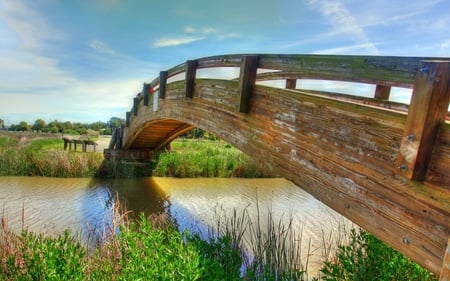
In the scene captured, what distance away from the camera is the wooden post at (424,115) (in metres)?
1.88

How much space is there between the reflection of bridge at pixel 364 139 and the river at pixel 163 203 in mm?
1913

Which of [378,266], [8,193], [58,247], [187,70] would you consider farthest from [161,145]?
[378,266]

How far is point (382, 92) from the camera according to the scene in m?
3.52

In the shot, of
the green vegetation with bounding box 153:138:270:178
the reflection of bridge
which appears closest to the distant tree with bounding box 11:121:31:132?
the green vegetation with bounding box 153:138:270:178

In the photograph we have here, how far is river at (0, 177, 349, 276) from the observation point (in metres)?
6.21

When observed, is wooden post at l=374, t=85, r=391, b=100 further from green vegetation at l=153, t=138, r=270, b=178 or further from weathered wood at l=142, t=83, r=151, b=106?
green vegetation at l=153, t=138, r=270, b=178

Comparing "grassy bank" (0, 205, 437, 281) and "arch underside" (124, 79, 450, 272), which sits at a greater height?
"arch underside" (124, 79, 450, 272)

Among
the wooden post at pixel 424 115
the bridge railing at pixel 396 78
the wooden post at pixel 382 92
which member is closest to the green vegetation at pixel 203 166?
the bridge railing at pixel 396 78

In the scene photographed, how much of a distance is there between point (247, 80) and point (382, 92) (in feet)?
5.34

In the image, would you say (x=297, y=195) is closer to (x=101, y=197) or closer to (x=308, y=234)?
(x=308, y=234)

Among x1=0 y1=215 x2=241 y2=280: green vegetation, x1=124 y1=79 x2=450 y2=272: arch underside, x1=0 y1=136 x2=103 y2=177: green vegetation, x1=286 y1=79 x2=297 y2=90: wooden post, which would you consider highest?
x1=286 y1=79 x2=297 y2=90: wooden post

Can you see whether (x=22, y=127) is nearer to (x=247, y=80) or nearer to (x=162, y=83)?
(x=162, y=83)

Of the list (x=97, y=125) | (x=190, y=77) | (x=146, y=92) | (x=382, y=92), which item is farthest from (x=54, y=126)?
(x=382, y=92)

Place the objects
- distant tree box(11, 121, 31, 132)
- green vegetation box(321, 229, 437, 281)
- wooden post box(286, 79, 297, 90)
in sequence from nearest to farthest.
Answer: green vegetation box(321, 229, 437, 281) → wooden post box(286, 79, 297, 90) → distant tree box(11, 121, 31, 132)
